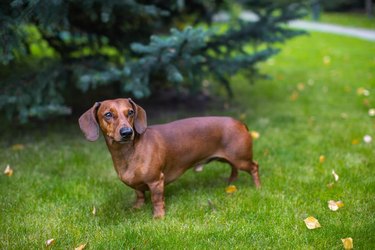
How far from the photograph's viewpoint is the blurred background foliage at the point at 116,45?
4.59 meters

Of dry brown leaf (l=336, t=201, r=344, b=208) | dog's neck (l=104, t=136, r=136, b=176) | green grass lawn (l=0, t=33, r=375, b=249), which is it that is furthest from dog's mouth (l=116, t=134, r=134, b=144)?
dry brown leaf (l=336, t=201, r=344, b=208)

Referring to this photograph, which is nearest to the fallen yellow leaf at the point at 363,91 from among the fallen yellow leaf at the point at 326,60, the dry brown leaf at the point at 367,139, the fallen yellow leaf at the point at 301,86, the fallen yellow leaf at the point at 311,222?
the fallen yellow leaf at the point at 301,86

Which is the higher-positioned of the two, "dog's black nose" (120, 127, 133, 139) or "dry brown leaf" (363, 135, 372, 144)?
"dog's black nose" (120, 127, 133, 139)

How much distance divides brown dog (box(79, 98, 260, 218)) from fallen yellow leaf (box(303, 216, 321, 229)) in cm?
81

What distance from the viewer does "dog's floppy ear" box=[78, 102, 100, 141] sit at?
3.42 meters

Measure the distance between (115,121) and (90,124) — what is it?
26cm

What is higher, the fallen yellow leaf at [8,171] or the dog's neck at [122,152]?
the dog's neck at [122,152]

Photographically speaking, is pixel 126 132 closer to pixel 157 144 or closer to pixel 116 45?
pixel 157 144

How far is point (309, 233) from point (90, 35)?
4.07 metres

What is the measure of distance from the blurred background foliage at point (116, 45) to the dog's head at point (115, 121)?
132cm

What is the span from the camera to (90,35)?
19.8 ft

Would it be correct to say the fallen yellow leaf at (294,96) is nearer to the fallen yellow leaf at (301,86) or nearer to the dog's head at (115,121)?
the fallen yellow leaf at (301,86)

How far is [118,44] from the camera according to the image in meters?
5.96

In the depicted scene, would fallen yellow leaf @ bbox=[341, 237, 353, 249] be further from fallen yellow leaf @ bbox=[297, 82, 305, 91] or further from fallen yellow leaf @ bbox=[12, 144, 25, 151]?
fallen yellow leaf @ bbox=[297, 82, 305, 91]
